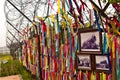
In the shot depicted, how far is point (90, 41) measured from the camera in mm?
3465

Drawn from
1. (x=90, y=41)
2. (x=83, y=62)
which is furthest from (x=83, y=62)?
(x=90, y=41)

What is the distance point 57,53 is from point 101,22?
1.72m

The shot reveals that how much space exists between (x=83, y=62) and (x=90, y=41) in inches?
14.4

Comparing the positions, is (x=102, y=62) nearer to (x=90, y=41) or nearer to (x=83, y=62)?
(x=90, y=41)

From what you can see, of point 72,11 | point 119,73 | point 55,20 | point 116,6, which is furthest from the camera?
point 55,20

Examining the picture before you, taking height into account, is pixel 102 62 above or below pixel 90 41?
below

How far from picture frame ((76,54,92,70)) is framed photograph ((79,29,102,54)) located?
8cm

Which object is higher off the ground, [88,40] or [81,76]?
[88,40]

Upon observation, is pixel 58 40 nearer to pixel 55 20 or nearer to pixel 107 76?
pixel 55 20

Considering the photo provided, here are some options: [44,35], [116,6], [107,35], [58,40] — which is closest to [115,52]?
[107,35]

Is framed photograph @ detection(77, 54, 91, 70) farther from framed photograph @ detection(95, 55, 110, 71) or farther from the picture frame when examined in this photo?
framed photograph @ detection(95, 55, 110, 71)

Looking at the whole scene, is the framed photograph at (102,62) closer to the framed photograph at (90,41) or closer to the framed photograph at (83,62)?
the framed photograph at (90,41)

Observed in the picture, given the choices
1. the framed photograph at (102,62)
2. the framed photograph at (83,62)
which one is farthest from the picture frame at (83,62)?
the framed photograph at (102,62)

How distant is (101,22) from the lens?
10.2 feet
